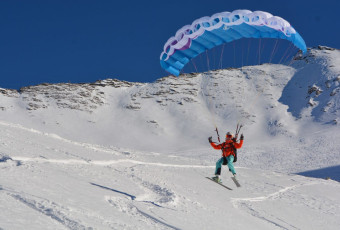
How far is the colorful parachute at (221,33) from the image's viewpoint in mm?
13633

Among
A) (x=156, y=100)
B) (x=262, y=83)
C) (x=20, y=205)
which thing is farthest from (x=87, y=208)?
(x=262, y=83)

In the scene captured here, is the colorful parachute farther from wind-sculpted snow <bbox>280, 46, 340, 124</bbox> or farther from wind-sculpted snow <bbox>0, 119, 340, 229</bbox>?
wind-sculpted snow <bbox>280, 46, 340, 124</bbox>

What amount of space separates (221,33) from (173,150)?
33314 millimetres

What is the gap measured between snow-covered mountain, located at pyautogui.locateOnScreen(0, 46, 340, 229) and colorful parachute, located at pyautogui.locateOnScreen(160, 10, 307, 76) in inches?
150

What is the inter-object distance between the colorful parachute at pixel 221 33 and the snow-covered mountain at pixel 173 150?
3819mm

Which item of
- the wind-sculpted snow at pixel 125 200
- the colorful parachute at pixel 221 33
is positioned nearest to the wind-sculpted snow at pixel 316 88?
the colorful parachute at pixel 221 33

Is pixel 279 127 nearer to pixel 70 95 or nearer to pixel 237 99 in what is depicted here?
pixel 237 99

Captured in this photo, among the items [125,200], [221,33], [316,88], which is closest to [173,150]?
[316,88]

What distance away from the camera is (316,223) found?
7.58m

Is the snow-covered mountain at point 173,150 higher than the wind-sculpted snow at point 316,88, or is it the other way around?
the wind-sculpted snow at point 316,88

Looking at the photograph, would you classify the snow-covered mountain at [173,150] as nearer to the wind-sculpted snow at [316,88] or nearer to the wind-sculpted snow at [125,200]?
the wind-sculpted snow at [125,200]

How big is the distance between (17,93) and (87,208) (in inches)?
2724

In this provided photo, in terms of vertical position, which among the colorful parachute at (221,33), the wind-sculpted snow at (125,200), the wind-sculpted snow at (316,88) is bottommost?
the wind-sculpted snow at (125,200)

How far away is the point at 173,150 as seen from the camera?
4688cm
